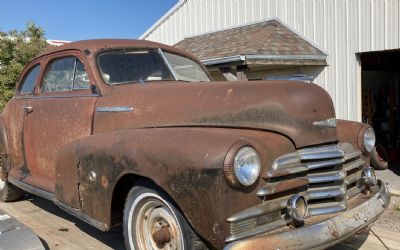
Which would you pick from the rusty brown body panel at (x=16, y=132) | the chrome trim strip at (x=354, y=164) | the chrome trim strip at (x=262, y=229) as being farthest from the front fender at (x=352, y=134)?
the rusty brown body panel at (x=16, y=132)

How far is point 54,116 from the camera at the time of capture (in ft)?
15.2

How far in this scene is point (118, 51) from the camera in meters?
4.58

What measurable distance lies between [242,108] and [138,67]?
5.31ft

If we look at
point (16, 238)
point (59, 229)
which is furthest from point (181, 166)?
point (59, 229)

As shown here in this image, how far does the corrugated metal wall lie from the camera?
25.7 feet

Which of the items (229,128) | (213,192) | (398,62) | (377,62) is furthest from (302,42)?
(213,192)

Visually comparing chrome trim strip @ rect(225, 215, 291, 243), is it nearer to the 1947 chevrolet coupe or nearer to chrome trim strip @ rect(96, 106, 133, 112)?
the 1947 chevrolet coupe

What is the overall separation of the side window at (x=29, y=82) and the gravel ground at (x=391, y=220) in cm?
428

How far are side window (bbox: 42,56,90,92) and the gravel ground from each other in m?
3.54

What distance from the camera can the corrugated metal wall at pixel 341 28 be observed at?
25.7 feet

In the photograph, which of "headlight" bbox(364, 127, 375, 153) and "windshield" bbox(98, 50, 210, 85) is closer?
"headlight" bbox(364, 127, 375, 153)

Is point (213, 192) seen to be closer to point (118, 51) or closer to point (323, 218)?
point (323, 218)

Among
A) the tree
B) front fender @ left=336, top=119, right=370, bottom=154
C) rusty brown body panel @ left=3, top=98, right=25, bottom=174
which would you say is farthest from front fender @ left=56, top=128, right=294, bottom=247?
the tree

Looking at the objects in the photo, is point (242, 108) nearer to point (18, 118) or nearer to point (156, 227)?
point (156, 227)
